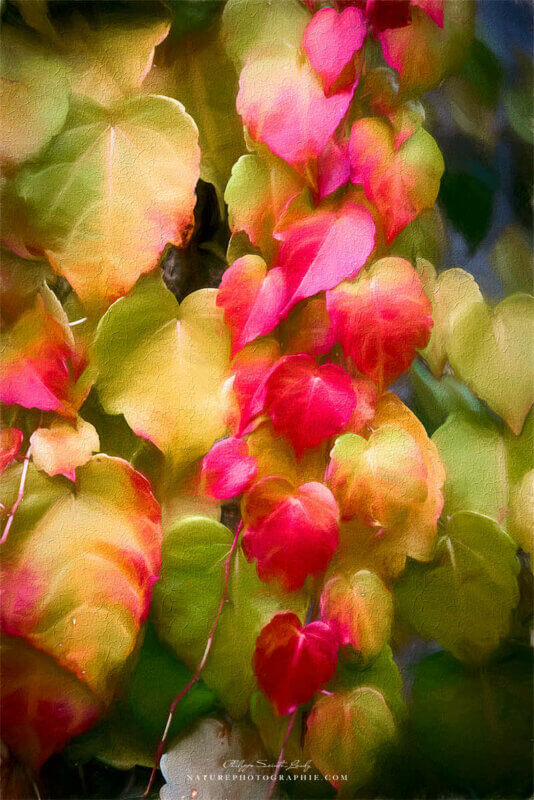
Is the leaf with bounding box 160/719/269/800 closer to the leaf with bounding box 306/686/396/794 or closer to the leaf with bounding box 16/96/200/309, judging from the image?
the leaf with bounding box 306/686/396/794

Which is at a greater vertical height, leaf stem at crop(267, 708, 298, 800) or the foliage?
the foliage

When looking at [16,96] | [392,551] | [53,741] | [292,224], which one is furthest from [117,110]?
[53,741]

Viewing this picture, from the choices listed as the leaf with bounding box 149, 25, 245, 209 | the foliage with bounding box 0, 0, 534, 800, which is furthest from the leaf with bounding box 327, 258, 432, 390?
the leaf with bounding box 149, 25, 245, 209

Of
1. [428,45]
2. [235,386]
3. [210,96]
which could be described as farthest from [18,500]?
[428,45]

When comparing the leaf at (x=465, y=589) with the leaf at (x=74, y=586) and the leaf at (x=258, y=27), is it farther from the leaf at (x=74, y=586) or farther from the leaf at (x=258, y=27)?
the leaf at (x=258, y=27)

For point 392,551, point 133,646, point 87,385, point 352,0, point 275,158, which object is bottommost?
point 133,646

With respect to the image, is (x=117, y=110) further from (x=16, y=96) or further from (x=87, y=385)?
(x=87, y=385)

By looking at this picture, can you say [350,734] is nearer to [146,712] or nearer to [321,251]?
[146,712]
